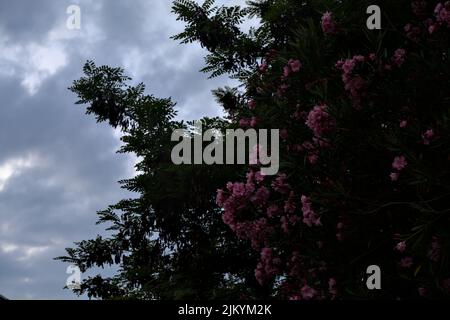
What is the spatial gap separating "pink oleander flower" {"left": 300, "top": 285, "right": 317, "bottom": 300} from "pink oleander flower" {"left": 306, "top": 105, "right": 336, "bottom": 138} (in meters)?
1.69

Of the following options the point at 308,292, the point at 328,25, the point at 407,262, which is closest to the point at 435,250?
the point at 407,262

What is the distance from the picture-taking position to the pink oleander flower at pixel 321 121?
6133mm

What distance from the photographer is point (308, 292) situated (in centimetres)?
616

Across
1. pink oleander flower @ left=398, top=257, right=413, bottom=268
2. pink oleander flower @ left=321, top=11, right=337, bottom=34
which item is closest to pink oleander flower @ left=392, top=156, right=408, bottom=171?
pink oleander flower @ left=398, top=257, right=413, bottom=268

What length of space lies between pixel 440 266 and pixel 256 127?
124 inches

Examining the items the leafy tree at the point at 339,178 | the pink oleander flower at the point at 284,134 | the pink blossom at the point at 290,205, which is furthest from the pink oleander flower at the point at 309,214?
the pink oleander flower at the point at 284,134

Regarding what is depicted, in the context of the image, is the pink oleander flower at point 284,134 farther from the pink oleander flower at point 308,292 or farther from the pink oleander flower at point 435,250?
the pink oleander flower at point 435,250

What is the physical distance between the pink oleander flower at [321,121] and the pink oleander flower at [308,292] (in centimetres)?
169

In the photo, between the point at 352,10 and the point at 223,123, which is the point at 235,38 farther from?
the point at 352,10

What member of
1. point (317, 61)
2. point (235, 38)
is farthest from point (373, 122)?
point (235, 38)

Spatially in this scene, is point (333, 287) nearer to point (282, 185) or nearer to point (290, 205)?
point (290, 205)

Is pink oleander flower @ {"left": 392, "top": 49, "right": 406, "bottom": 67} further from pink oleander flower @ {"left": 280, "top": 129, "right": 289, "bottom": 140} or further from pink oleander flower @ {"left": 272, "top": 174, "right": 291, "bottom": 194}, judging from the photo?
pink oleander flower @ {"left": 272, "top": 174, "right": 291, "bottom": 194}

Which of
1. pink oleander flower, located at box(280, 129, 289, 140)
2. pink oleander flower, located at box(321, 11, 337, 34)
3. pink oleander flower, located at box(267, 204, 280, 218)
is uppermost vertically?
pink oleander flower, located at box(321, 11, 337, 34)

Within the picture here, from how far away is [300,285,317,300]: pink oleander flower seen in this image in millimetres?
6127
